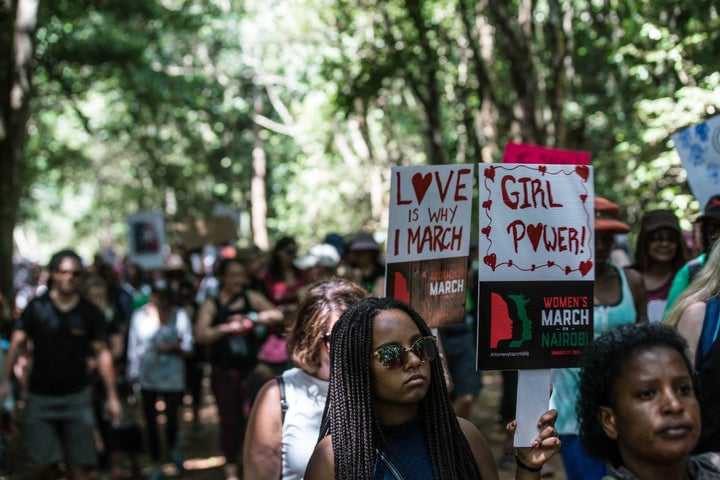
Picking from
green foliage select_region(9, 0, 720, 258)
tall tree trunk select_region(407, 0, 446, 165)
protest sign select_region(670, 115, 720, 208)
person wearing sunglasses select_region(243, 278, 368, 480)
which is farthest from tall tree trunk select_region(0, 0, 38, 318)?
person wearing sunglasses select_region(243, 278, 368, 480)

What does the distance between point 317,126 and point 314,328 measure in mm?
21627

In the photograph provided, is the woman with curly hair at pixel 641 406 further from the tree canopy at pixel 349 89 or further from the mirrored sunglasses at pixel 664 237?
the tree canopy at pixel 349 89

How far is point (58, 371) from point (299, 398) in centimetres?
370

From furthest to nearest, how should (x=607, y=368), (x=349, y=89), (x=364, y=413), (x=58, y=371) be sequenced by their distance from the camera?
(x=349, y=89)
(x=58, y=371)
(x=364, y=413)
(x=607, y=368)

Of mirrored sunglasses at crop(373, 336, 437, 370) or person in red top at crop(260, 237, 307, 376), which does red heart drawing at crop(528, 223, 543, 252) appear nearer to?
mirrored sunglasses at crop(373, 336, 437, 370)

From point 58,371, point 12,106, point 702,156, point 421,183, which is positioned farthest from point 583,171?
point 12,106

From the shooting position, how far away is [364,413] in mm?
2814

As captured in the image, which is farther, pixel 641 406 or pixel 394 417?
pixel 394 417

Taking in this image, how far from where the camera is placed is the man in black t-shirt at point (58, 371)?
23.0 ft

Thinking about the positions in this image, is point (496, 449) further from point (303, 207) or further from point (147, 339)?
point (303, 207)

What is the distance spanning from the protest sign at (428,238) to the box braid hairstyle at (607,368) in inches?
60.9

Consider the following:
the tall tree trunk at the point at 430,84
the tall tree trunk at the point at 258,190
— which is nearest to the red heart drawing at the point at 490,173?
the tall tree trunk at the point at 430,84

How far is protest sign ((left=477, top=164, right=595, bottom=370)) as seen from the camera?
3.38 m

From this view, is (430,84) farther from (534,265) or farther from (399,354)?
(399,354)
